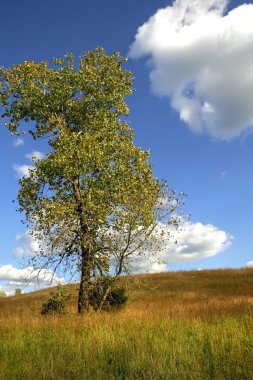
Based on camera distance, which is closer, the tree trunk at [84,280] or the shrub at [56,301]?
the tree trunk at [84,280]

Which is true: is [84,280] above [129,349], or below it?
above

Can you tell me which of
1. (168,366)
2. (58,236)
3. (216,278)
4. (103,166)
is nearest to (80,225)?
(58,236)

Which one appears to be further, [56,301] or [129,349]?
[56,301]

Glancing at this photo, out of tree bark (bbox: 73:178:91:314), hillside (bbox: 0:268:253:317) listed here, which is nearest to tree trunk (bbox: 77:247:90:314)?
tree bark (bbox: 73:178:91:314)

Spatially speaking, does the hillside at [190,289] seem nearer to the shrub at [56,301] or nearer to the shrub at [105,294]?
the shrub at [105,294]

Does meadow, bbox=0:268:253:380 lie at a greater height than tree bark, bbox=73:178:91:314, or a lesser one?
lesser

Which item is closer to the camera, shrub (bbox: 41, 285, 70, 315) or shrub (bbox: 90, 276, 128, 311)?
shrub (bbox: 90, 276, 128, 311)

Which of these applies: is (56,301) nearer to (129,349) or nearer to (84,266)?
(84,266)

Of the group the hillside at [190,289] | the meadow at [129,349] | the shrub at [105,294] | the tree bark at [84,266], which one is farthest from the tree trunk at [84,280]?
the meadow at [129,349]

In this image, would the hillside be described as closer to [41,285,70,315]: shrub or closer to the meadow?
[41,285,70,315]: shrub

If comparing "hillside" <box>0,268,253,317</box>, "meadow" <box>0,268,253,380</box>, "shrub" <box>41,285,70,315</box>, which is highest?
"hillside" <box>0,268,253,317</box>

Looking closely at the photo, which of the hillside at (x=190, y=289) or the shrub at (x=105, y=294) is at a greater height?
the hillside at (x=190, y=289)

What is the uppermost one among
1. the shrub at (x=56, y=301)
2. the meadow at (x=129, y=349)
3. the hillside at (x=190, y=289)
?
the hillside at (x=190, y=289)

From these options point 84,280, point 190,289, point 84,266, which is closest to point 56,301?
point 84,280
